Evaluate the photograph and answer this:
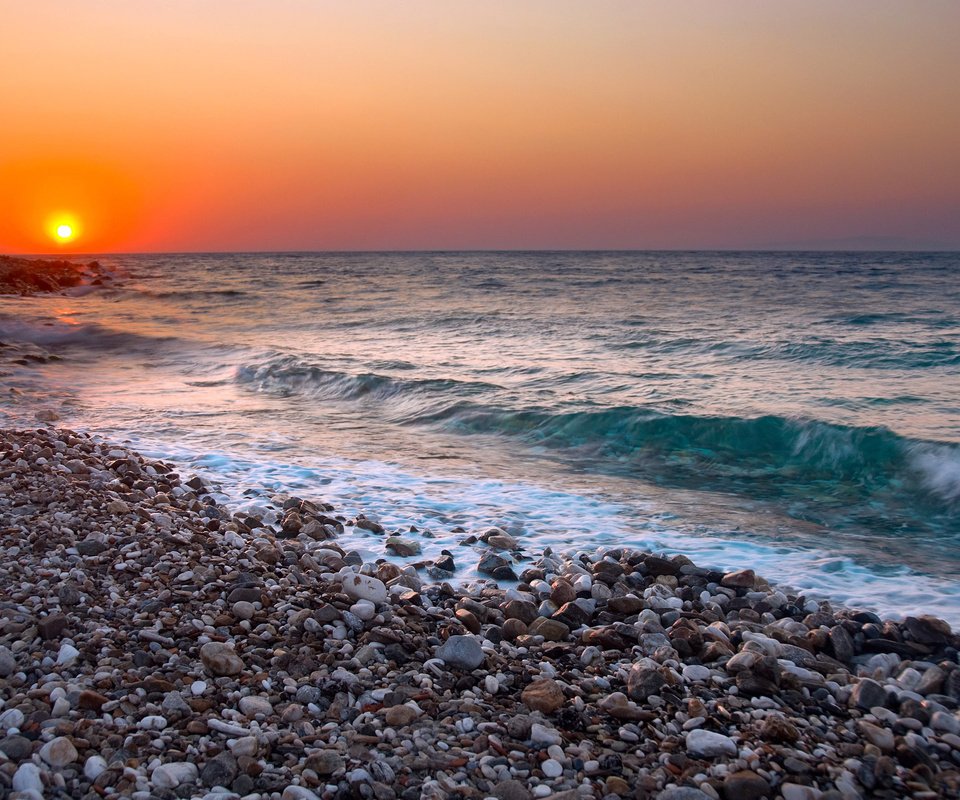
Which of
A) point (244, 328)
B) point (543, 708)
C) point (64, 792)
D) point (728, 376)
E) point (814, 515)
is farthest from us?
point (244, 328)

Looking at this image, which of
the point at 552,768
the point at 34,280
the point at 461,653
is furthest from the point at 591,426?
the point at 34,280

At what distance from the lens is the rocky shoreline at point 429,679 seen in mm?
2576

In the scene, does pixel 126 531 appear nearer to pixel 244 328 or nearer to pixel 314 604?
pixel 314 604

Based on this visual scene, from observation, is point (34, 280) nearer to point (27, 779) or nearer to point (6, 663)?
point (6, 663)

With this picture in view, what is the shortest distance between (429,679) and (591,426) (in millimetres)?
6568

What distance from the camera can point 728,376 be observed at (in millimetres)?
12633

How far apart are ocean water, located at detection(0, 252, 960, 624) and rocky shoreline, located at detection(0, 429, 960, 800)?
82 centimetres

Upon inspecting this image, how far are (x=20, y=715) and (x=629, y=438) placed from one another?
7371mm

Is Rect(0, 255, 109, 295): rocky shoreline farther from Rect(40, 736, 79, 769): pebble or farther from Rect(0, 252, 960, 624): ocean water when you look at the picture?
Rect(40, 736, 79, 769): pebble

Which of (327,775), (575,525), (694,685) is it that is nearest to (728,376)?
(575,525)

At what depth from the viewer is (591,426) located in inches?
375

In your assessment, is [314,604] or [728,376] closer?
[314,604]

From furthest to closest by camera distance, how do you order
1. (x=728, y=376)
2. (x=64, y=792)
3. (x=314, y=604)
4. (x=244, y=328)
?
(x=244, y=328) < (x=728, y=376) < (x=314, y=604) < (x=64, y=792)

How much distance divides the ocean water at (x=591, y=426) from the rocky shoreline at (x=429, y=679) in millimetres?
822
